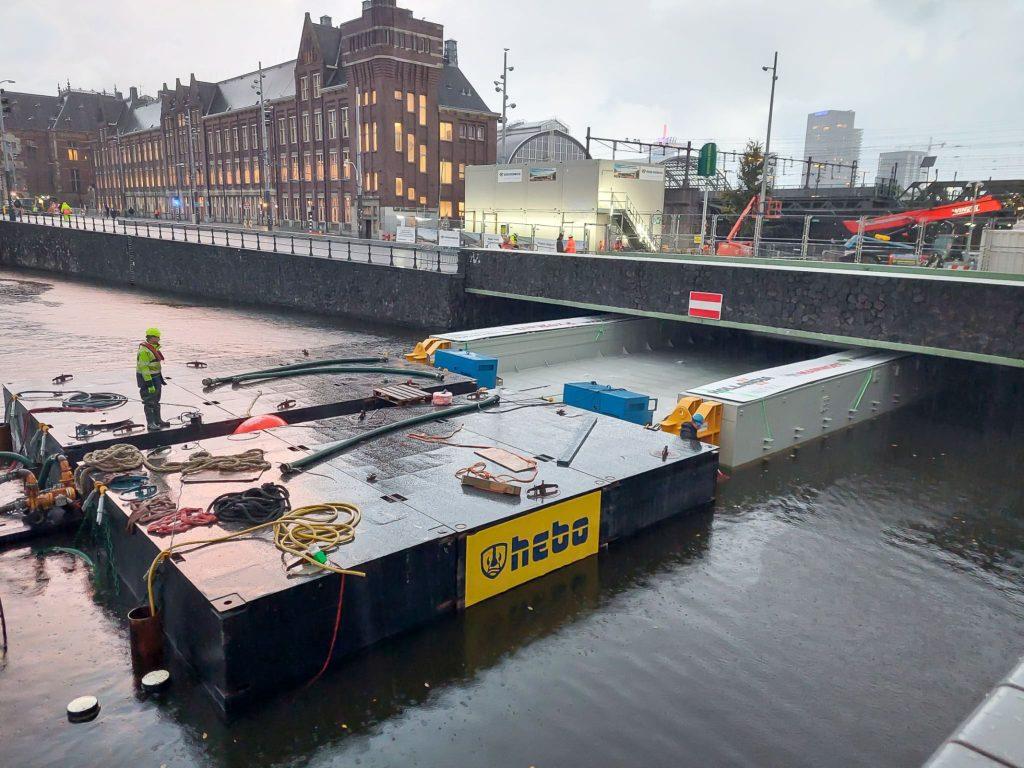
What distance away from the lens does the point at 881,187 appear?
42.3 metres

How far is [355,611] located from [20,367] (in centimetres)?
2105

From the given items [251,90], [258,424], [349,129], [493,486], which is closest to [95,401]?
[258,424]

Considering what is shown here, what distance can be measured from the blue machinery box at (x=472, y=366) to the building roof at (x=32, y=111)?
134 metres

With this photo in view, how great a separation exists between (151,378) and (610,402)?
8727 mm

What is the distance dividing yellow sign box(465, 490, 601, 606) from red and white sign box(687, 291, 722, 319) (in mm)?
12683

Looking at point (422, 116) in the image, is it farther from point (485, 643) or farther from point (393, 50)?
point (485, 643)

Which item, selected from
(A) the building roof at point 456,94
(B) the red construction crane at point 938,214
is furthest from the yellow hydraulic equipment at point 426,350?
(A) the building roof at point 456,94

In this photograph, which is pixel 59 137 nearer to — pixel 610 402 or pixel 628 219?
pixel 628 219

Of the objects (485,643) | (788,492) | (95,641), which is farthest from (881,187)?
(95,641)

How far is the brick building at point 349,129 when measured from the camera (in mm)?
66562

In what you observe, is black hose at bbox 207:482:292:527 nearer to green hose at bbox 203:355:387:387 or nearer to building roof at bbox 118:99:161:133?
green hose at bbox 203:355:387:387

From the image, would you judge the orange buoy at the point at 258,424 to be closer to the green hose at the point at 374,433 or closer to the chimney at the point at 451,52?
the green hose at the point at 374,433

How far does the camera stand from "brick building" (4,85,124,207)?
385 ft

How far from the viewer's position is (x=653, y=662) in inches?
317
